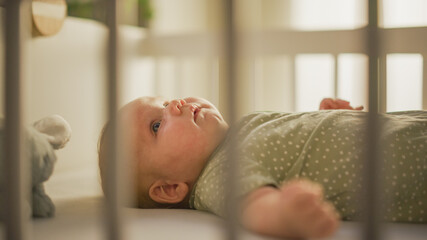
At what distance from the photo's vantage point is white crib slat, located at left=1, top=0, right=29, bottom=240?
1.99 ft

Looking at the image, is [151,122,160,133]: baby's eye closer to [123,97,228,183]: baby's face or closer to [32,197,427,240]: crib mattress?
[123,97,228,183]: baby's face

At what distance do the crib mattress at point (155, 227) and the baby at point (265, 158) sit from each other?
0.04 meters

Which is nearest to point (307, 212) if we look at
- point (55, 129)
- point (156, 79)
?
Answer: point (55, 129)

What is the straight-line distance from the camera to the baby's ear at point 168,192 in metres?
1.05

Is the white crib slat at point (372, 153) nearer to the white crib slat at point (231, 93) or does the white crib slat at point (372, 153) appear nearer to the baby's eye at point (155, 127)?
the white crib slat at point (231, 93)

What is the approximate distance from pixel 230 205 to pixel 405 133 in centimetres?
57

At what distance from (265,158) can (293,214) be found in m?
0.35

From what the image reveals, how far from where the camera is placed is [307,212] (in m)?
0.58

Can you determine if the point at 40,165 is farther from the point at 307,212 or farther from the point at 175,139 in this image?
the point at 307,212

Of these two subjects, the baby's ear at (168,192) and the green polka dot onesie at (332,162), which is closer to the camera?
the green polka dot onesie at (332,162)

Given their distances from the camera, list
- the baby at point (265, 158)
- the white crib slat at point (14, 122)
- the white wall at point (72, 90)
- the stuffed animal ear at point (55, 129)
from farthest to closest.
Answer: the white wall at point (72, 90)
the stuffed animal ear at point (55, 129)
the baby at point (265, 158)
the white crib slat at point (14, 122)

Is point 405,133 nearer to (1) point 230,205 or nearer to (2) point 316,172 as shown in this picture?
(2) point 316,172

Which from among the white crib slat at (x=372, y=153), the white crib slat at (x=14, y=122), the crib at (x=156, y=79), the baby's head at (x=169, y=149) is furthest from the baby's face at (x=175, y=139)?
the white crib slat at (x=372, y=153)

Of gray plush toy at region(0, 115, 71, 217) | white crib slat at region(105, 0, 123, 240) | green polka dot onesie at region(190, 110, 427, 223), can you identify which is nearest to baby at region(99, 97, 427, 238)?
green polka dot onesie at region(190, 110, 427, 223)
